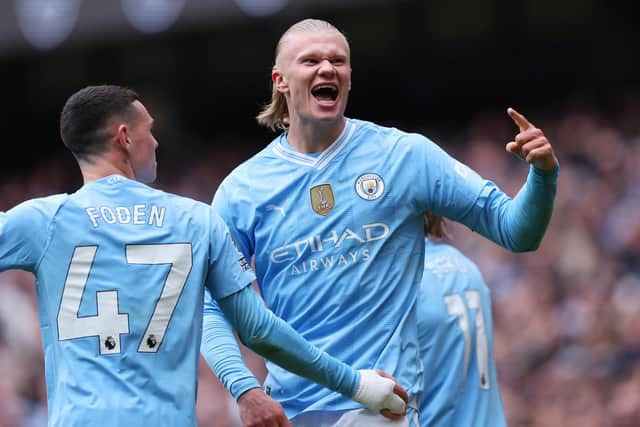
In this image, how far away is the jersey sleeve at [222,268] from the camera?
174 inches

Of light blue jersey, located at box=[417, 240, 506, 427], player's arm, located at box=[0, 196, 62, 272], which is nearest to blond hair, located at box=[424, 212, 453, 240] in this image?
light blue jersey, located at box=[417, 240, 506, 427]

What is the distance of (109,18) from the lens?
1448 cm

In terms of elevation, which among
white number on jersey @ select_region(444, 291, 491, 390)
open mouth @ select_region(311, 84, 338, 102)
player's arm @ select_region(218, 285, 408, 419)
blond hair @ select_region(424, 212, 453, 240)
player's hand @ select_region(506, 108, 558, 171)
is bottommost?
white number on jersey @ select_region(444, 291, 491, 390)

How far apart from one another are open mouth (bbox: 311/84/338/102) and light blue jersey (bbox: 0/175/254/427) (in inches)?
42.2

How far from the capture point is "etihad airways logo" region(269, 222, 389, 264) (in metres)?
4.96

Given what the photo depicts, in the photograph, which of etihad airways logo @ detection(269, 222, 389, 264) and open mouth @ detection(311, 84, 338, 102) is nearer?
etihad airways logo @ detection(269, 222, 389, 264)

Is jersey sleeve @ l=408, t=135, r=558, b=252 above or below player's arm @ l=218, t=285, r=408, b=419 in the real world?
above

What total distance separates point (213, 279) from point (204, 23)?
1040 cm

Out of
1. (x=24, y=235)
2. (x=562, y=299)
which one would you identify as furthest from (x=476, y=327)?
(x=562, y=299)

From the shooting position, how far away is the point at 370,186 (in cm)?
503

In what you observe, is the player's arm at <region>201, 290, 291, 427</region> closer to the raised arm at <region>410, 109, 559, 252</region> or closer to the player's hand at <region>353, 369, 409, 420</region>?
the player's hand at <region>353, 369, 409, 420</region>

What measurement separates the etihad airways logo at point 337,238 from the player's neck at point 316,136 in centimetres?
42

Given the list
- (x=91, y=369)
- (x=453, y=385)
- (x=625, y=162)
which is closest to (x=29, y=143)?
(x=625, y=162)

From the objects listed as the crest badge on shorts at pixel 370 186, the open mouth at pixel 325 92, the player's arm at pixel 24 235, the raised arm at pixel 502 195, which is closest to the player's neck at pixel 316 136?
the open mouth at pixel 325 92
